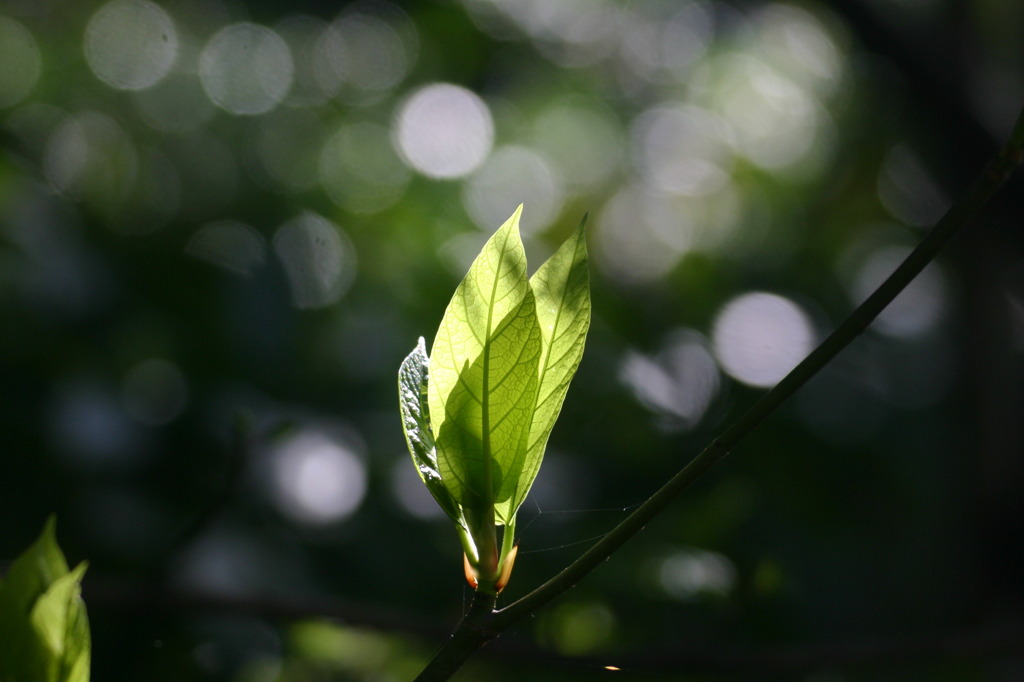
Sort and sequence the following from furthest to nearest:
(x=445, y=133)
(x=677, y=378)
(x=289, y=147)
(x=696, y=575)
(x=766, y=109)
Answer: (x=766, y=109)
(x=289, y=147)
(x=445, y=133)
(x=677, y=378)
(x=696, y=575)

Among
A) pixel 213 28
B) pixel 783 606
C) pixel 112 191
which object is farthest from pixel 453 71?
pixel 783 606

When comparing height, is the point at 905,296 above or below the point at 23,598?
above

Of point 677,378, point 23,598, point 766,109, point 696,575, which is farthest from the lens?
point 766,109

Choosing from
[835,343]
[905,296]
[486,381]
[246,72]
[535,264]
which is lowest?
[246,72]

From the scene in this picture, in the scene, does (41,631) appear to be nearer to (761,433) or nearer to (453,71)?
(761,433)

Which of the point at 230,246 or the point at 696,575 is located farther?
the point at 230,246

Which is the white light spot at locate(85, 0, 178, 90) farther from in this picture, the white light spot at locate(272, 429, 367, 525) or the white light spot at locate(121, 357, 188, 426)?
the white light spot at locate(272, 429, 367, 525)

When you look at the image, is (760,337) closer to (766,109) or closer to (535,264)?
(535,264)

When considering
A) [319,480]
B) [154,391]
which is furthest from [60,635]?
[154,391]
